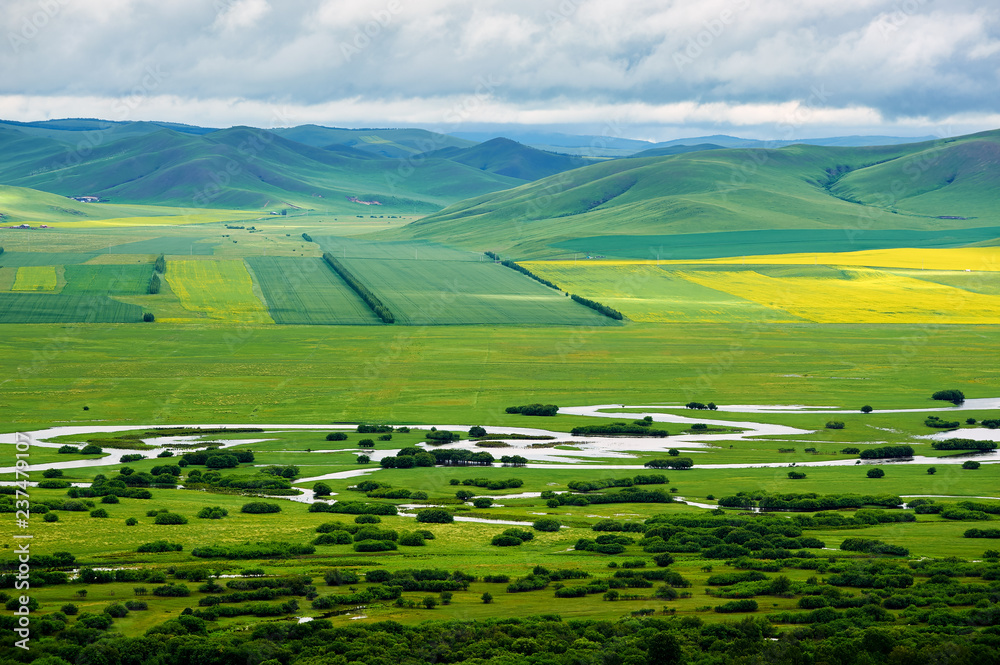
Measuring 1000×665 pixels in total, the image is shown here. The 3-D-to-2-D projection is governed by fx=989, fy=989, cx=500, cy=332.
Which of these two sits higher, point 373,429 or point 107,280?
point 107,280

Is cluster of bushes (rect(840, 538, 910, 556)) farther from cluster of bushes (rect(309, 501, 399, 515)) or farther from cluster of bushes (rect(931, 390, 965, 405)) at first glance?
cluster of bushes (rect(931, 390, 965, 405))

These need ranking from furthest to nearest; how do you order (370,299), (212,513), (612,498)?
(370,299) → (612,498) → (212,513)

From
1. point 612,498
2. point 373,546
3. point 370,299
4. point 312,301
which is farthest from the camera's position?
point 312,301

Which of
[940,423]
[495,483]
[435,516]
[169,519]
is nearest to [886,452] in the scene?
[940,423]

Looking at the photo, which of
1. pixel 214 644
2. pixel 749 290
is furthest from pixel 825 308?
pixel 214 644

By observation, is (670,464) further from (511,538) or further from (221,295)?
(221,295)

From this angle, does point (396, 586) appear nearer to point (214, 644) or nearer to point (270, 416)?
point (214, 644)

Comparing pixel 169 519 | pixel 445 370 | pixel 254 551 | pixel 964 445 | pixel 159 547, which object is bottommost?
pixel 254 551
